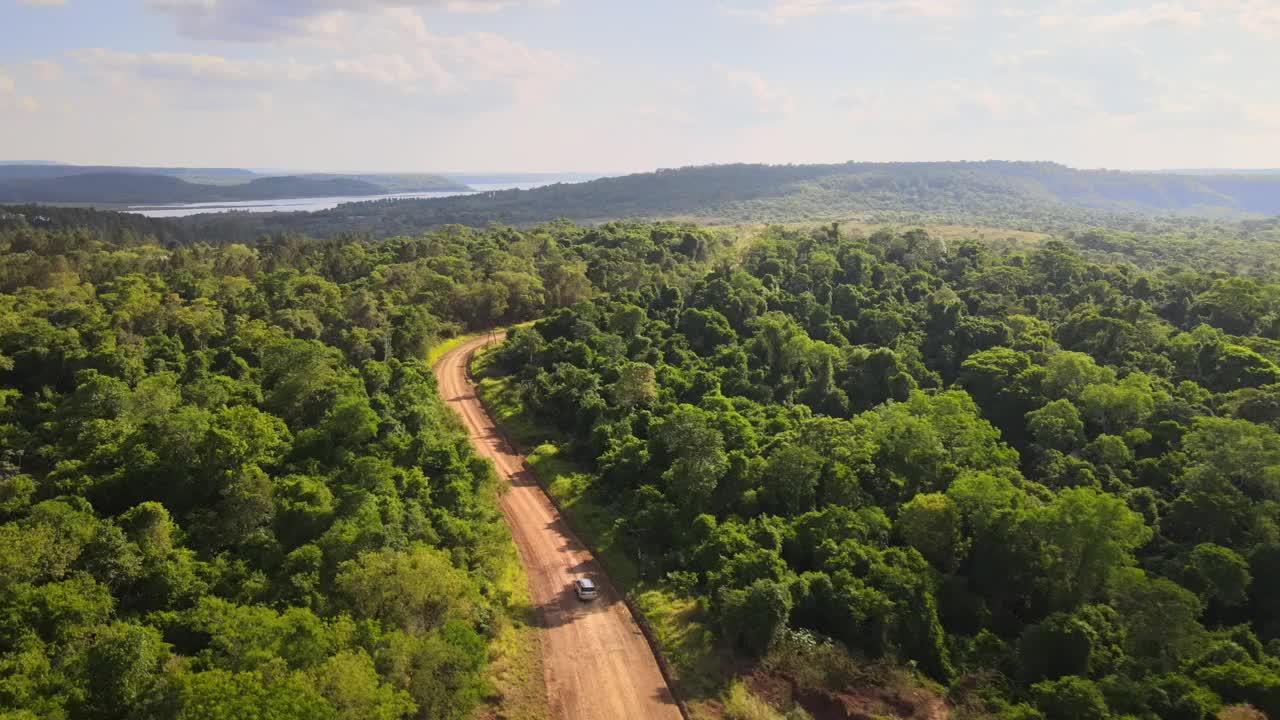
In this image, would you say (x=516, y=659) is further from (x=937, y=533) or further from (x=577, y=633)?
(x=937, y=533)

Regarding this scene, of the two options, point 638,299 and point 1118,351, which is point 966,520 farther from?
point 638,299

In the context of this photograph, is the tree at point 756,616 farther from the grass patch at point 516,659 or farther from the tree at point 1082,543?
the tree at point 1082,543

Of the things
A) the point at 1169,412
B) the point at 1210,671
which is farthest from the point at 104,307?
the point at 1169,412

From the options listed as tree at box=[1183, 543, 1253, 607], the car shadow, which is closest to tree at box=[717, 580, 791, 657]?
the car shadow

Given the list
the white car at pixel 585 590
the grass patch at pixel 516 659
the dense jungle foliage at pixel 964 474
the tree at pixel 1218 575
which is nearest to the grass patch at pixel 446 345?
the dense jungle foliage at pixel 964 474

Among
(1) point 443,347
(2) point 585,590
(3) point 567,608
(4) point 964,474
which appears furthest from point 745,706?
(1) point 443,347

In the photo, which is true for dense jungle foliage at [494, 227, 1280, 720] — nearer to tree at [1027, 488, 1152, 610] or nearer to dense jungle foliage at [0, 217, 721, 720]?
tree at [1027, 488, 1152, 610]
